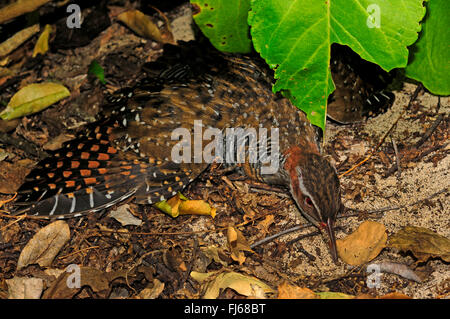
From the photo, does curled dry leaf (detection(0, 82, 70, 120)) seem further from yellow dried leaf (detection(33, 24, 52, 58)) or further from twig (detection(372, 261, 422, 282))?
twig (detection(372, 261, 422, 282))

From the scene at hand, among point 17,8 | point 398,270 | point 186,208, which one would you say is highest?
point 17,8

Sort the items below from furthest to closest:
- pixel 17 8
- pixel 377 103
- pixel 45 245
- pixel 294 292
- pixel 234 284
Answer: pixel 17 8 < pixel 377 103 < pixel 45 245 < pixel 234 284 < pixel 294 292

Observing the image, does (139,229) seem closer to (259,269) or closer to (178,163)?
(178,163)

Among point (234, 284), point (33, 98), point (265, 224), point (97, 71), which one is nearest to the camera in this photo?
point (234, 284)

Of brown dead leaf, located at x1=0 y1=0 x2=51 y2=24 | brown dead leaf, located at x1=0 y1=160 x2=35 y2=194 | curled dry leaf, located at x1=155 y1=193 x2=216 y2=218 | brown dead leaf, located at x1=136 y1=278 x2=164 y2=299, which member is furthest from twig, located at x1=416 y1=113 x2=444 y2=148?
brown dead leaf, located at x1=0 y1=0 x2=51 y2=24

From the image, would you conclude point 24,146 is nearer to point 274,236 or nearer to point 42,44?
point 42,44

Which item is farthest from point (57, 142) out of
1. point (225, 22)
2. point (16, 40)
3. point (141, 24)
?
point (225, 22)

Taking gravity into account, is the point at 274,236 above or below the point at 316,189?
below

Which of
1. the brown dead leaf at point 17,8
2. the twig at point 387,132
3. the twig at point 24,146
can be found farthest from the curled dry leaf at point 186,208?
the brown dead leaf at point 17,8
